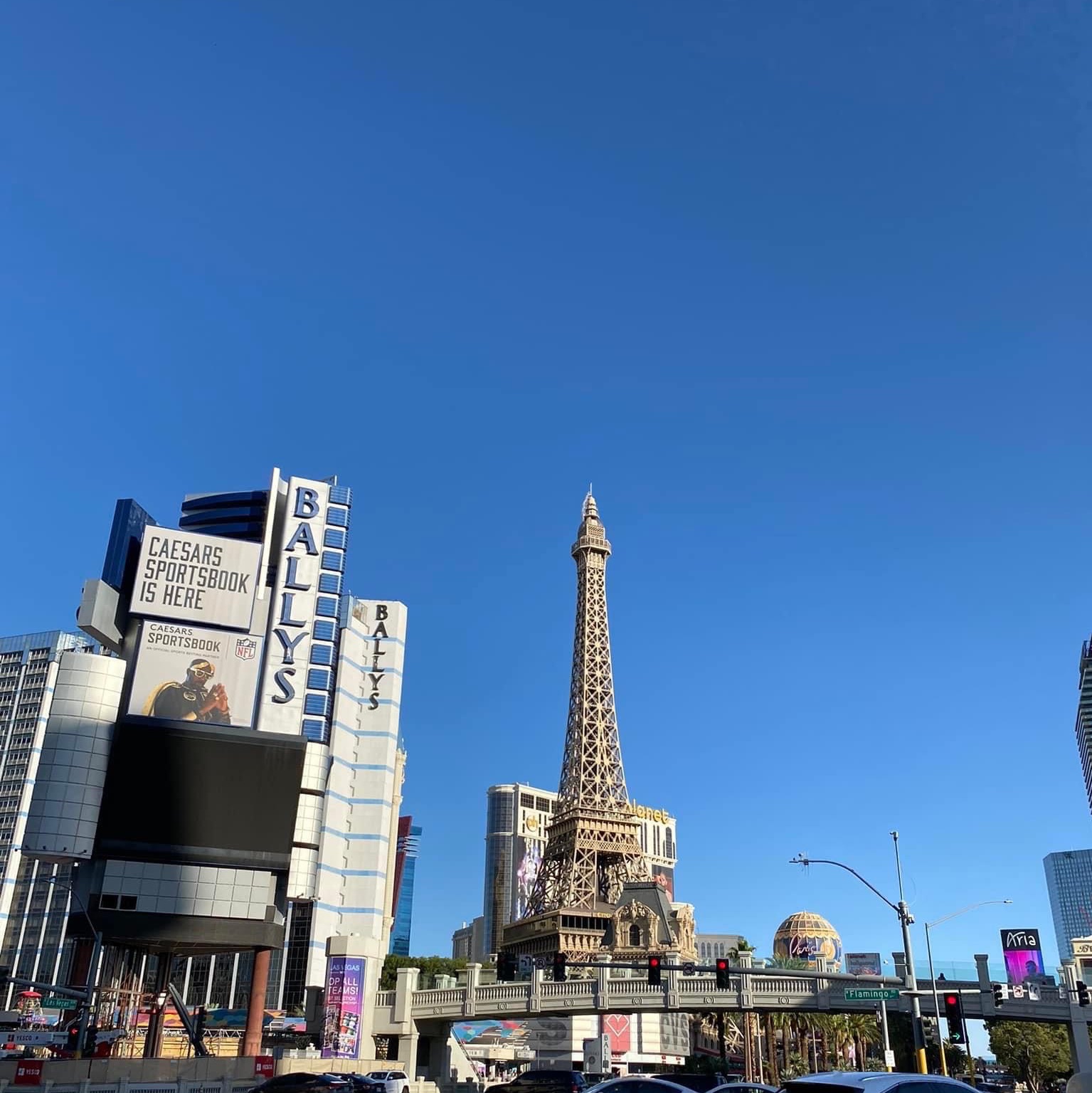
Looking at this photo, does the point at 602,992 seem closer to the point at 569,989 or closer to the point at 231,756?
the point at 569,989

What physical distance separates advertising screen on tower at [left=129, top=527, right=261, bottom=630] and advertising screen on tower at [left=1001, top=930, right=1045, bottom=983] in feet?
160

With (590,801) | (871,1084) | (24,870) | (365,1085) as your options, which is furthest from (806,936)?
(871,1084)

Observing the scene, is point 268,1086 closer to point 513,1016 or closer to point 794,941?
point 513,1016

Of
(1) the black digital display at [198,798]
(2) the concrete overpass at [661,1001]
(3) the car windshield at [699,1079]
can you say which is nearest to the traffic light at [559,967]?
(2) the concrete overpass at [661,1001]

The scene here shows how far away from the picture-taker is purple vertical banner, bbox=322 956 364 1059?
59281 mm

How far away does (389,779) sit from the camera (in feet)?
246

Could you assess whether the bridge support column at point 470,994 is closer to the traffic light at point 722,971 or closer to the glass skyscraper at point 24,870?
the traffic light at point 722,971

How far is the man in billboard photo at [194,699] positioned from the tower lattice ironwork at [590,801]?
229 feet

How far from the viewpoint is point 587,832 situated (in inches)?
4985

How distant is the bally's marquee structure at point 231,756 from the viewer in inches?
2080

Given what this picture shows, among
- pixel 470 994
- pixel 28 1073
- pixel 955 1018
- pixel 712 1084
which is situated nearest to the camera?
pixel 28 1073

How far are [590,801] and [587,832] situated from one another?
227 inches

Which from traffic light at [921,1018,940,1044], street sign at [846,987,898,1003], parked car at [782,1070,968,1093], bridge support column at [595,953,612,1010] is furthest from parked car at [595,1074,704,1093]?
traffic light at [921,1018,940,1044]

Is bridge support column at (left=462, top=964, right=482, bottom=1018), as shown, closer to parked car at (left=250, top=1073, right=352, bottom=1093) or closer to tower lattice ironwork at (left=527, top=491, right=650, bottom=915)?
parked car at (left=250, top=1073, right=352, bottom=1093)
